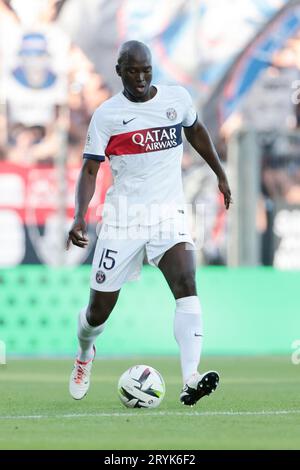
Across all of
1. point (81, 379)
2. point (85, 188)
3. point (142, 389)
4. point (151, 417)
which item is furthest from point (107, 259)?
point (151, 417)

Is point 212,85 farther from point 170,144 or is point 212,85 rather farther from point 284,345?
point 170,144

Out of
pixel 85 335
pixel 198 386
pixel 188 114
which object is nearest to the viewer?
pixel 198 386

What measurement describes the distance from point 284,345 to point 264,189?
139 inches

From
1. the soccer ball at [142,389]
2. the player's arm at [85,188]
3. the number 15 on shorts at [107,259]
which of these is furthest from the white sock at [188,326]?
the player's arm at [85,188]

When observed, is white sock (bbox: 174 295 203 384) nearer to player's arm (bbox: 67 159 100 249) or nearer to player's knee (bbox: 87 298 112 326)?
player's knee (bbox: 87 298 112 326)

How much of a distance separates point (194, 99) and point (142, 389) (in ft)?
56.4

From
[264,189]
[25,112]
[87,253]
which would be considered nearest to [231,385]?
[264,189]

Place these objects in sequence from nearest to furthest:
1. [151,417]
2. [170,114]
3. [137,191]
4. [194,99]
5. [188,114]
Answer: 1. [151,417]
2. [137,191]
3. [170,114]
4. [188,114]
5. [194,99]

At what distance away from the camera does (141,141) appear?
362 inches

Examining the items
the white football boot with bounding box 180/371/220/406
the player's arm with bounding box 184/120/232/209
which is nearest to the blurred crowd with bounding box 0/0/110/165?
the player's arm with bounding box 184/120/232/209

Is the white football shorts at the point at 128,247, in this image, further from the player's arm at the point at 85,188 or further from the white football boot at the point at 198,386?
the white football boot at the point at 198,386

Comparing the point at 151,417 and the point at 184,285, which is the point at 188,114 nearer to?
A: the point at 184,285

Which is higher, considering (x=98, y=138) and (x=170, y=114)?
(x=170, y=114)

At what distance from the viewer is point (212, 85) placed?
90.5 ft
